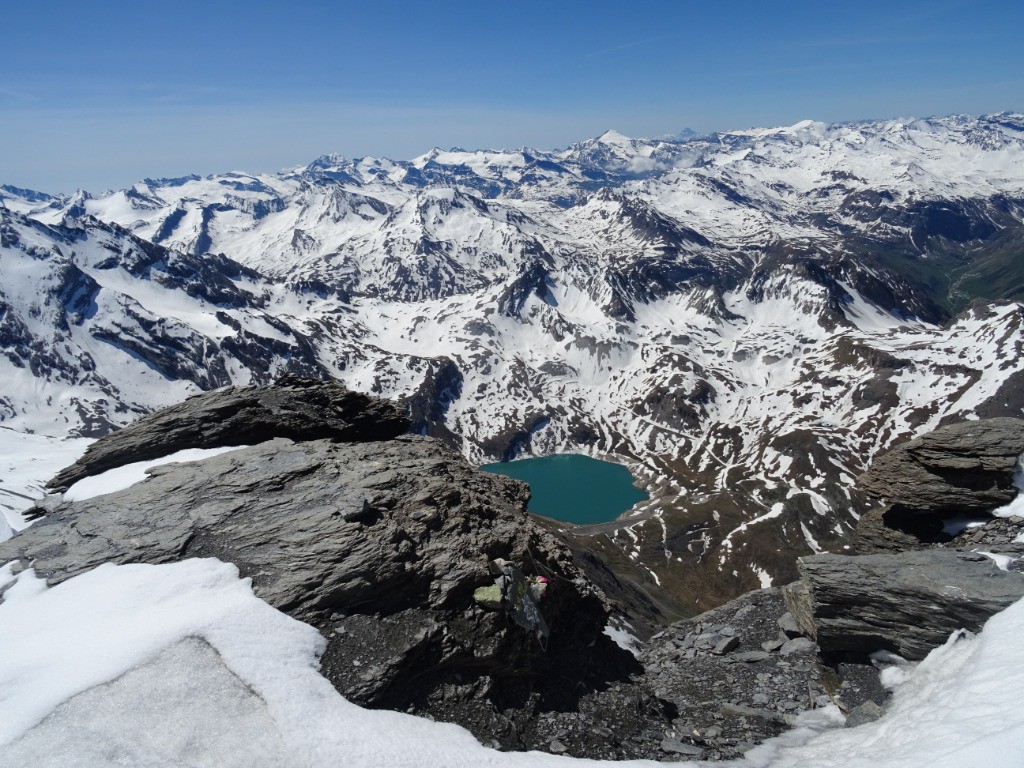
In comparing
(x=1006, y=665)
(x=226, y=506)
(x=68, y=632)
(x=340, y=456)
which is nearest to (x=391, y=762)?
(x=68, y=632)

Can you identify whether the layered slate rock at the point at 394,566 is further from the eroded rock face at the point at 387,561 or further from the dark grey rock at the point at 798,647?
the dark grey rock at the point at 798,647

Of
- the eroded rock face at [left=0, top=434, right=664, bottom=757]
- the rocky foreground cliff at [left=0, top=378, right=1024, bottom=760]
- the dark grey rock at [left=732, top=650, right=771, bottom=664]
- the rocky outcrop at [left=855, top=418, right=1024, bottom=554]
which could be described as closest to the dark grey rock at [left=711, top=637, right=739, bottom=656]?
the rocky foreground cliff at [left=0, top=378, right=1024, bottom=760]

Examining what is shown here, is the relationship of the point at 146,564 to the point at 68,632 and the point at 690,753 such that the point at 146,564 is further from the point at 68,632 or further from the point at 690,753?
the point at 690,753

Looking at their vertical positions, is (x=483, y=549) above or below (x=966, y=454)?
below

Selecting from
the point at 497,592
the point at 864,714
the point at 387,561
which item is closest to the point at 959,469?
the point at 864,714

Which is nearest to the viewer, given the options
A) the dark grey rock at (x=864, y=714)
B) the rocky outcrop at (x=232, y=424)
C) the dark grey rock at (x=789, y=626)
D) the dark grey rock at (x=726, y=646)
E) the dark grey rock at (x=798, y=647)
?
the dark grey rock at (x=864, y=714)

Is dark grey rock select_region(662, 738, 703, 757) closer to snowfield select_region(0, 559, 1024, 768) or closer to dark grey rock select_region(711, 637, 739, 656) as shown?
snowfield select_region(0, 559, 1024, 768)

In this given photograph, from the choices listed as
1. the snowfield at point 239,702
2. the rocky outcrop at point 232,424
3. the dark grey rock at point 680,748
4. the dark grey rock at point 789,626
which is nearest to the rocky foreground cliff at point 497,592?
the dark grey rock at point 680,748
